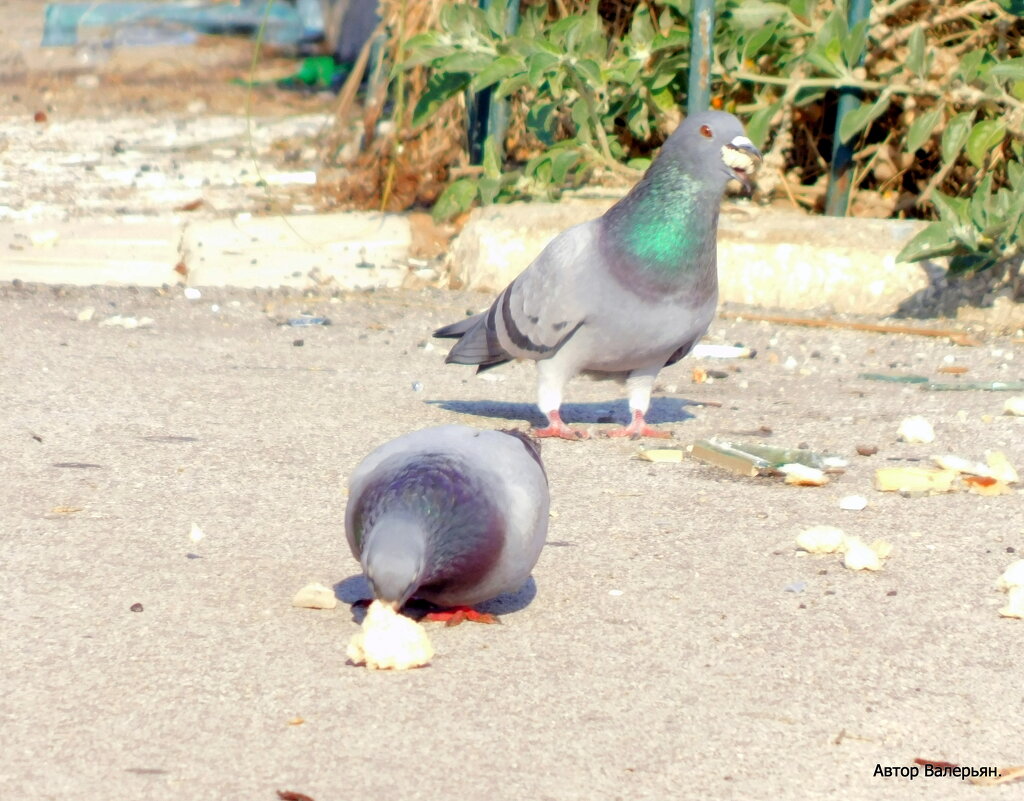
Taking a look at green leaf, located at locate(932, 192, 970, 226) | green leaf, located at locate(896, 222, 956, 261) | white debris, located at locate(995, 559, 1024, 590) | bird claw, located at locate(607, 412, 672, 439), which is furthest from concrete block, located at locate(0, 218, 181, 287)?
white debris, located at locate(995, 559, 1024, 590)

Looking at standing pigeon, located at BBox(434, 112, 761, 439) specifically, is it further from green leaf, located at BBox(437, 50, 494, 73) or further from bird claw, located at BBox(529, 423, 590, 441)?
green leaf, located at BBox(437, 50, 494, 73)

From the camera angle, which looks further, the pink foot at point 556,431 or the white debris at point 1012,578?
the pink foot at point 556,431

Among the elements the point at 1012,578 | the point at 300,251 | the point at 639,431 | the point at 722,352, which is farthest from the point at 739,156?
the point at 300,251

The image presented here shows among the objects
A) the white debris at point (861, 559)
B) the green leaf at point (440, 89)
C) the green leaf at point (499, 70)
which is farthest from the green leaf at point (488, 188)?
the white debris at point (861, 559)

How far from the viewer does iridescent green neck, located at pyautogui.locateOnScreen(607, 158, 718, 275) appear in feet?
13.7

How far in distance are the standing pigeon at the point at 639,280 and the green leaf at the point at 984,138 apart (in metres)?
1.81

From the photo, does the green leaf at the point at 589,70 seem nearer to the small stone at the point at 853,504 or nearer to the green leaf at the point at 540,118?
the green leaf at the point at 540,118

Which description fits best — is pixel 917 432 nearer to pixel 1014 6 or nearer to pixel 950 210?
pixel 950 210

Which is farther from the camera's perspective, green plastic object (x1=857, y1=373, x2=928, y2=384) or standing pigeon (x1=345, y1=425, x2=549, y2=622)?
green plastic object (x1=857, y1=373, x2=928, y2=384)

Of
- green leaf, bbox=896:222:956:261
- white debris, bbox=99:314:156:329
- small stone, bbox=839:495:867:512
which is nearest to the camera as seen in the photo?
small stone, bbox=839:495:867:512

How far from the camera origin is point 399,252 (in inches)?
280

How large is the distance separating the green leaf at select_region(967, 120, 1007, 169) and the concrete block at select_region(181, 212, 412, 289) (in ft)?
8.18

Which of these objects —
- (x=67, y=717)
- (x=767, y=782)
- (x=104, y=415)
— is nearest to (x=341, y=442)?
(x=104, y=415)

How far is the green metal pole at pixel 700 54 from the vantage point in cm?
636
